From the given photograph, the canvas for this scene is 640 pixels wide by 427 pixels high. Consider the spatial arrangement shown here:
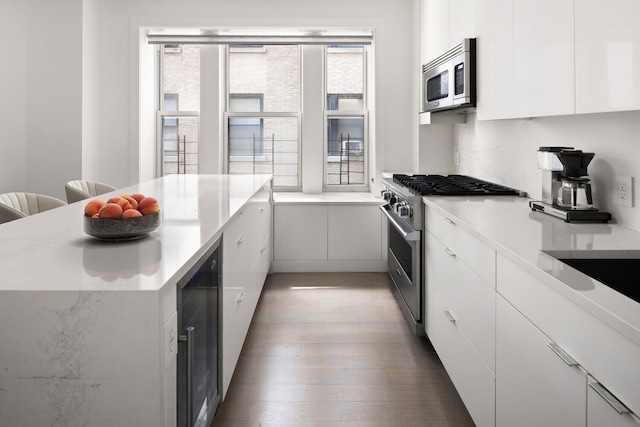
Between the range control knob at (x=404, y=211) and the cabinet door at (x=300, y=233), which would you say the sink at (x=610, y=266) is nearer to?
the range control knob at (x=404, y=211)

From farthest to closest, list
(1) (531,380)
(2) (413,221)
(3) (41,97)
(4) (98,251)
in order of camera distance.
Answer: (3) (41,97) < (2) (413,221) < (4) (98,251) < (1) (531,380)

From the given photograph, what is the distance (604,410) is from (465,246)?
1.21 meters

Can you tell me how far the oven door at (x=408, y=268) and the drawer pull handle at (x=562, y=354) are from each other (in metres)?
1.80

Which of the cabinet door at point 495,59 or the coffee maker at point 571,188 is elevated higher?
the cabinet door at point 495,59

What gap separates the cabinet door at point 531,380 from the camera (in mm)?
1246

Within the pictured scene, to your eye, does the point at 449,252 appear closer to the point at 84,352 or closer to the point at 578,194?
the point at 578,194

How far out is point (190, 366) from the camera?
4.83 feet

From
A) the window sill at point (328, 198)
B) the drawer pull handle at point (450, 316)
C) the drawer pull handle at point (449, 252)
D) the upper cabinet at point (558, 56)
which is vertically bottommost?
the drawer pull handle at point (450, 316)

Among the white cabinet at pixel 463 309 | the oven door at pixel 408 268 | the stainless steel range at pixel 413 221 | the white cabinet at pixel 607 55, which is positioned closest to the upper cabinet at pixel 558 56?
the white cabinet at pixel 607 55

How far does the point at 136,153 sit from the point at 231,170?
3.17 feet

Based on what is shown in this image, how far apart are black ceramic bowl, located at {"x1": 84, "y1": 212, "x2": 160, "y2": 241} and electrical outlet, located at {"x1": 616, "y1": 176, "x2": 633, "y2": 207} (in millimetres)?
1759

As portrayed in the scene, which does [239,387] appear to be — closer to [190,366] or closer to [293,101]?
[190,366]

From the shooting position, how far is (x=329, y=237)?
5070 millimetres

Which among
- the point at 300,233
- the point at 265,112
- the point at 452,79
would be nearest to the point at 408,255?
the point at 452,79
